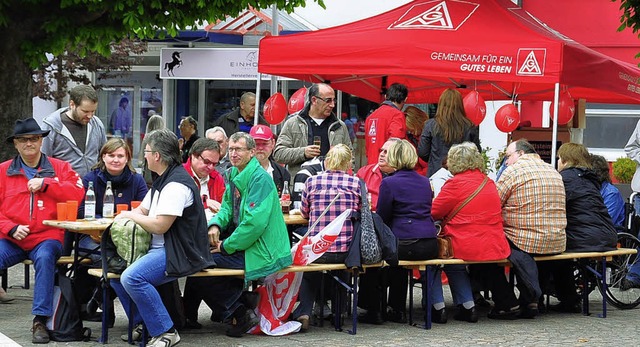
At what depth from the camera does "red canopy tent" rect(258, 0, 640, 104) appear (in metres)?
11.9

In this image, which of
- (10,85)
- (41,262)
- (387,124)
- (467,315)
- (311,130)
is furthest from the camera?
(10,85)

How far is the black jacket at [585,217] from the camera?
10836 millimetres

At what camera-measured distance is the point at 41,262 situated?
9.09 m

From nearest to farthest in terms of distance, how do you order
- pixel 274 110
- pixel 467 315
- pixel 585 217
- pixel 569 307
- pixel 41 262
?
pixel 41 262 < pixel 467 315 < pixel 585 217 < pixel 569 307 < pixel 274 110

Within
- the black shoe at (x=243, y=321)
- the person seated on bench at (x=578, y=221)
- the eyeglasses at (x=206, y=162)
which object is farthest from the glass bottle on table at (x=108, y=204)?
the person seated on bench at (x=578, y=221)

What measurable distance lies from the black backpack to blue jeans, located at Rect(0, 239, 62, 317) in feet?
0.19

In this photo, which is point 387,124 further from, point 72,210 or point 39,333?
point 39,333

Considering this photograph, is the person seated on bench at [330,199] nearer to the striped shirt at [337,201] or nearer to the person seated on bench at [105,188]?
the striped shirt at [337,201]

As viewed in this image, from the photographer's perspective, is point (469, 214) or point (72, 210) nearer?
point (72, 210)

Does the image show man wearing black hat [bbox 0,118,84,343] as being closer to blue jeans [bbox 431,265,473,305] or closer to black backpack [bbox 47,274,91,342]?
black backpack [bbox 47,274,91,342]

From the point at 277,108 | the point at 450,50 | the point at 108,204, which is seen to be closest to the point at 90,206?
the point at 108,204

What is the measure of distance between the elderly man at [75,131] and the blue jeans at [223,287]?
8.46 feet

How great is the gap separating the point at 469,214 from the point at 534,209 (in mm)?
732

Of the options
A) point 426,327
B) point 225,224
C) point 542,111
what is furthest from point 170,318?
point 542,111
